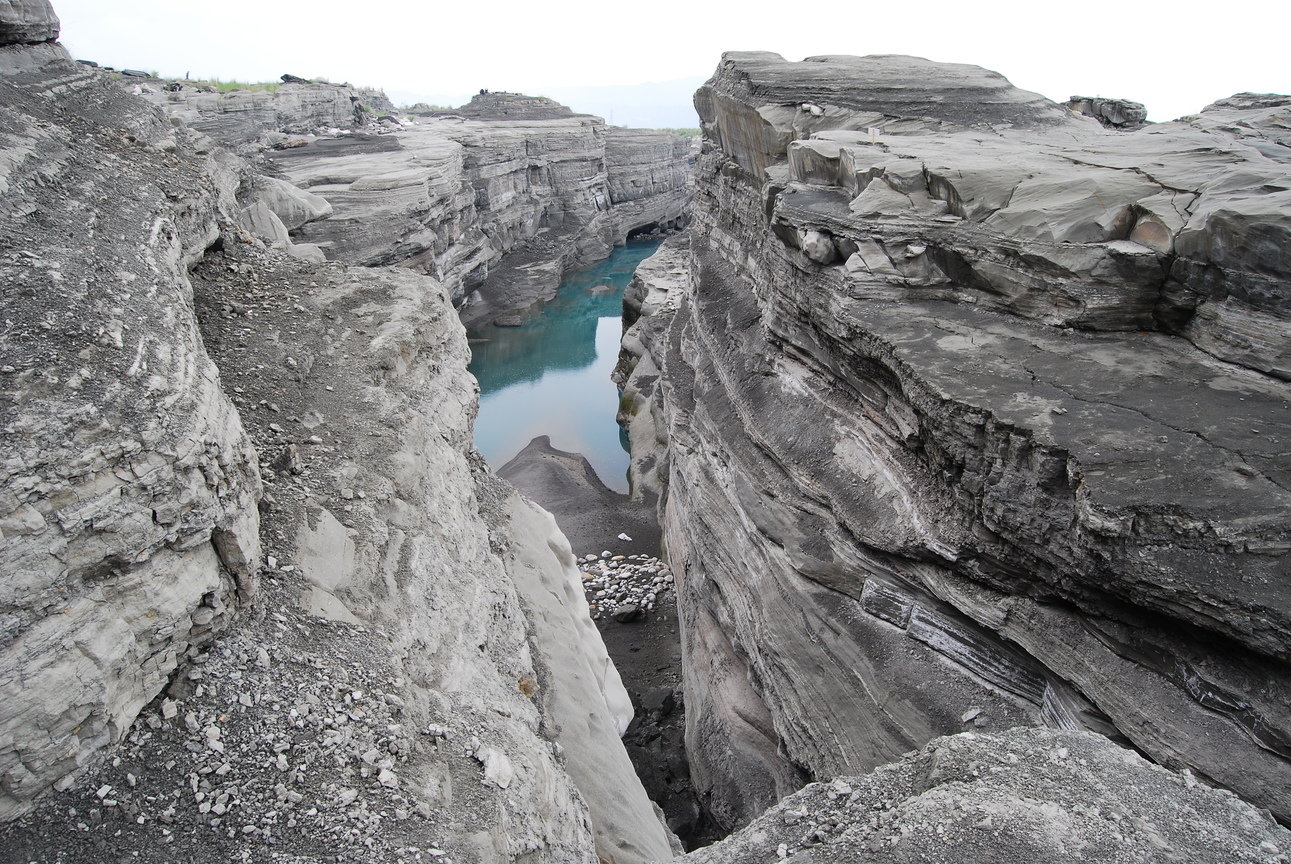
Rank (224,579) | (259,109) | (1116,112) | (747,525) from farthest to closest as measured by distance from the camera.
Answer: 1. (259,109)
2. (1116,112)
3. (747,525)
4. (224,579)

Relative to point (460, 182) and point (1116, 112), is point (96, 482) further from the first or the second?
point (460, 182)

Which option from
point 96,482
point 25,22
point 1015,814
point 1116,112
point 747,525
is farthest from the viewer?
point 1116,112

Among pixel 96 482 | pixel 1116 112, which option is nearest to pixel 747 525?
pixel 96 482

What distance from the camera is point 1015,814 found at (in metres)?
3.69

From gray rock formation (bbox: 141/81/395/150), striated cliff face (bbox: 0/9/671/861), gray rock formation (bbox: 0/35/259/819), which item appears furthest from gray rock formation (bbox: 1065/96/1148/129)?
gray rock formation (bbox: 141/81/395/150)

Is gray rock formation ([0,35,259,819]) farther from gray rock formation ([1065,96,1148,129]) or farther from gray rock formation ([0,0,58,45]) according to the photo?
gray rock formation ([1065,96,1148,129])

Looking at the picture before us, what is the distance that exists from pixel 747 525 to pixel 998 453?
12.6 ft

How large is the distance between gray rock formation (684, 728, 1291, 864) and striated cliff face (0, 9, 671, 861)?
184cm

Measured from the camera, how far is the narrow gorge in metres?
3.90

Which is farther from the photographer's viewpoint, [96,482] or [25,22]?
[25,22]

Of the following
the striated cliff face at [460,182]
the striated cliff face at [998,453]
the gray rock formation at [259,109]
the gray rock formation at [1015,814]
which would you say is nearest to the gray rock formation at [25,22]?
the striated cliff face at [460,182]

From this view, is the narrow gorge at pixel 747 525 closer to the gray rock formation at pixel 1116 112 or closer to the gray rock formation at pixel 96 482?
the gray rock formation at pixel 96 482

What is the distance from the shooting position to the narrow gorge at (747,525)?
390cm

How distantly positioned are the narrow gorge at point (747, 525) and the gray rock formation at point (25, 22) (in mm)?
36
